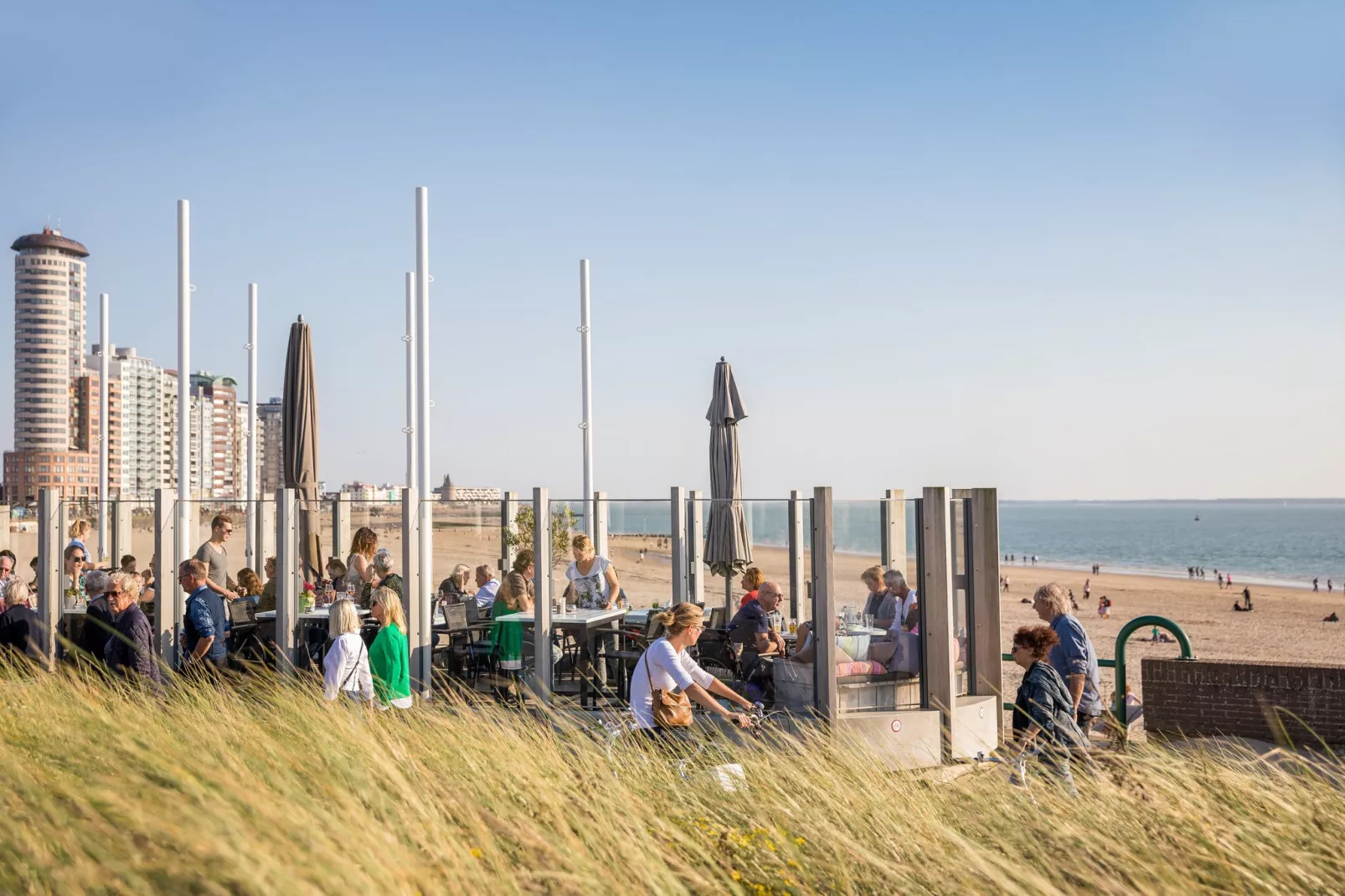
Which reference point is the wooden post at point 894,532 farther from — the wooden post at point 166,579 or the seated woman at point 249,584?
the wooden post at point 166,579

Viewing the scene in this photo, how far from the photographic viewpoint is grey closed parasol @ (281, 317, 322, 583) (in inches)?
543

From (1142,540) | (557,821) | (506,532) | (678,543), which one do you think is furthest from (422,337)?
(1142,540)

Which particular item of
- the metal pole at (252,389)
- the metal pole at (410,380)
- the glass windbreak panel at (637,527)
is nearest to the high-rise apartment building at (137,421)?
the metal pole at (252,389)

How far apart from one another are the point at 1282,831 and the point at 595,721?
383cm

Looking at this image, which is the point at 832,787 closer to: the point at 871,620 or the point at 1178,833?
the point at 1178,833

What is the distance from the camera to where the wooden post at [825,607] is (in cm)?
766

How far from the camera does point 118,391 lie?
101m

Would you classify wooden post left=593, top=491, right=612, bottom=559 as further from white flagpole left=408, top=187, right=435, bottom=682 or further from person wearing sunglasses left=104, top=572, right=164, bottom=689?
person wearing sunglasses left=104, top=572, right=164, bottom=689

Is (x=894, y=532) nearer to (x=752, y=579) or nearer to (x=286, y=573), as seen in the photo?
(x=752, y=579)

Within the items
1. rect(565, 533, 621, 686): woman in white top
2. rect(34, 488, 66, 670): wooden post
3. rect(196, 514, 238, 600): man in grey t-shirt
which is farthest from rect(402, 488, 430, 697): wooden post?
rect(34, 488, 66, 670): wooden post

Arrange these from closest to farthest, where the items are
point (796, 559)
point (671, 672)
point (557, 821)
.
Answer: point (557, 821) < point (671, 672) < point (796, 559)

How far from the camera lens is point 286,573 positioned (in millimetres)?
9086

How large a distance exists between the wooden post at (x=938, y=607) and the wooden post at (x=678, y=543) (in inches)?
151

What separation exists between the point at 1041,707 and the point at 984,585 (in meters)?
3.13
